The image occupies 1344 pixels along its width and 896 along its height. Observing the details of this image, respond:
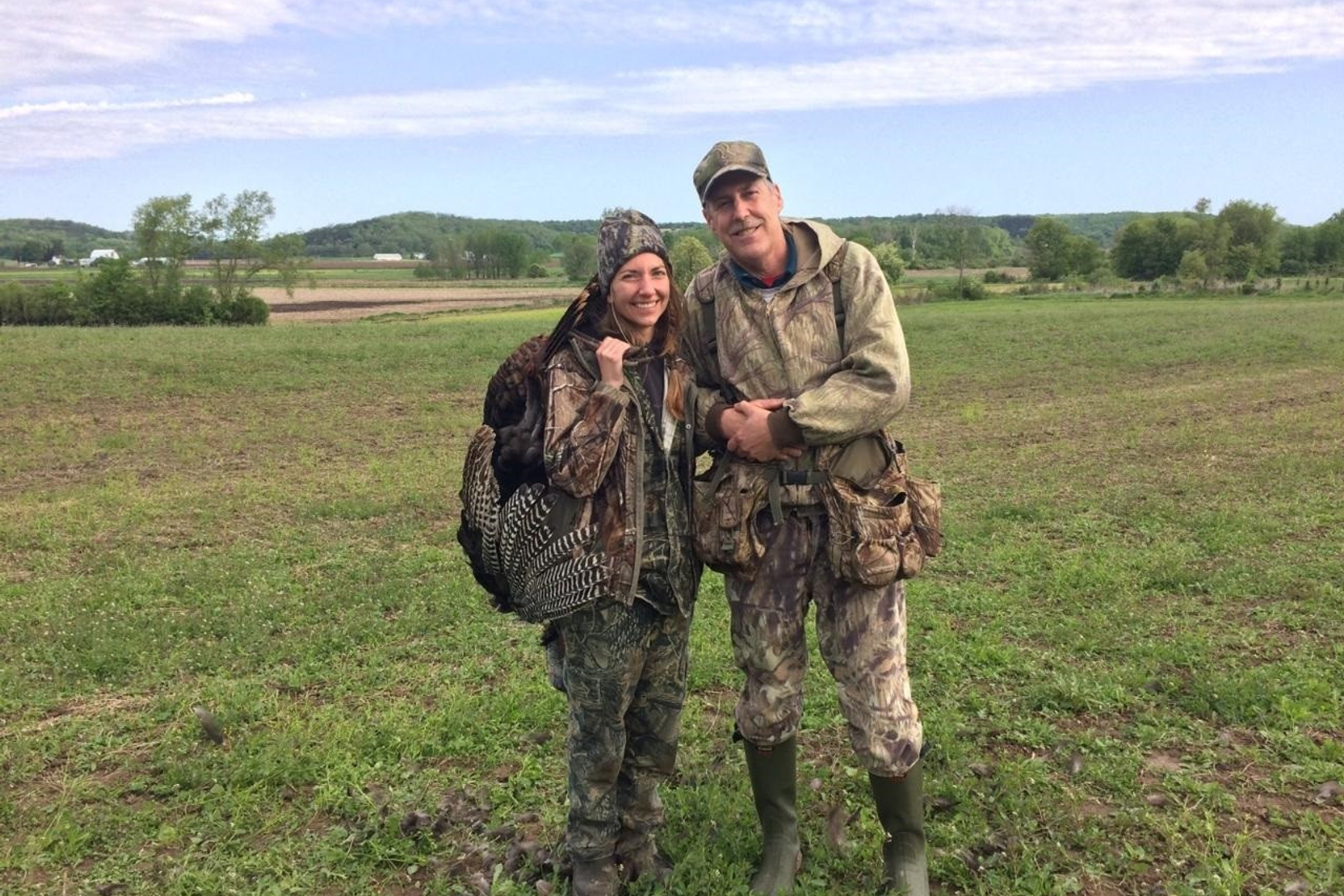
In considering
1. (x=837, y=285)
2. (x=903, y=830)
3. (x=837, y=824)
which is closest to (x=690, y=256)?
(x=837, y=285)

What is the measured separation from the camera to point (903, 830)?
3.55m

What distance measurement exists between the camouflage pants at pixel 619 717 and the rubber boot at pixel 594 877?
0.03 metres

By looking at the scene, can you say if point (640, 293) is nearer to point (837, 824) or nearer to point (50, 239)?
point (837, 824)

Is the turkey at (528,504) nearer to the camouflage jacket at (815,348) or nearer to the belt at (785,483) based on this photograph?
the camouflage jacket at (815,348)

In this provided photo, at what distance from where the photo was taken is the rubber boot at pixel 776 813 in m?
3.64

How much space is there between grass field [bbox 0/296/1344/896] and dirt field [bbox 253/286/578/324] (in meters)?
34.1

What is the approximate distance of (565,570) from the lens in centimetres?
315

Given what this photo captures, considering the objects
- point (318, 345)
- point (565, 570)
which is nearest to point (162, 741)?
point (565, 570)

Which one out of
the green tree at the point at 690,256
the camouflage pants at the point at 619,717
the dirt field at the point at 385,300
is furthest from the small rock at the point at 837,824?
the dirt field at the point at 385,300

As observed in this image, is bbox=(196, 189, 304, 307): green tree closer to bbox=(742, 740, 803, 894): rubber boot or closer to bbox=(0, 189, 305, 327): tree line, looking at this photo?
bbox=(0, 189, 305, 327): tree line

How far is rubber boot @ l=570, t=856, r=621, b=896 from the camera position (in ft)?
11.5

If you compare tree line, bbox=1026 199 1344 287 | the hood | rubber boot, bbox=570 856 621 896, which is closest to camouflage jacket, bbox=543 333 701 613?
the hood

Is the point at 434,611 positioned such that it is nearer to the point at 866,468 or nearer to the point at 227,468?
the point at 866,468

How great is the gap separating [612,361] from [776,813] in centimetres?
198
